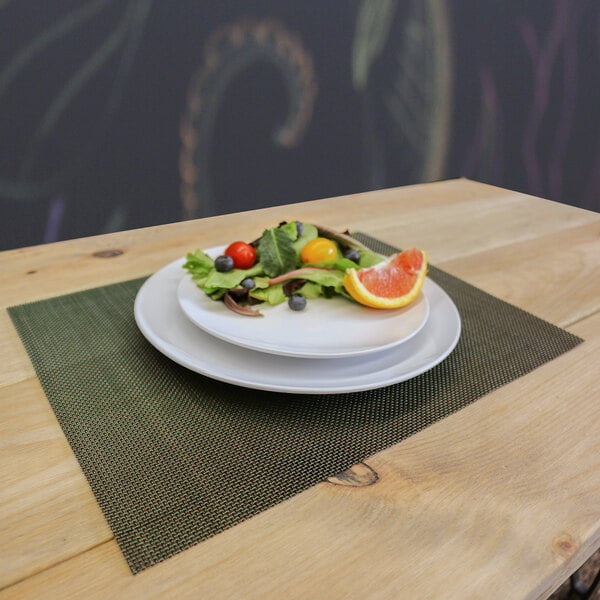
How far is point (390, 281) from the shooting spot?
0.75 m

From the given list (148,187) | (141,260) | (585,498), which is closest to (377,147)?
(148,187)

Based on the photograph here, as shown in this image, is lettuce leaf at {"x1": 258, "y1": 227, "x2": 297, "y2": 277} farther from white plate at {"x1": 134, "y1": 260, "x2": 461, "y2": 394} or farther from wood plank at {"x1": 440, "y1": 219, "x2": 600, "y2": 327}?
wood plank at {"x1": 440, "y1": 219, "x2": 600, "y2": 327}

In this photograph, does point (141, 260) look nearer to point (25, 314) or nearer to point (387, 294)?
point (25, 314)

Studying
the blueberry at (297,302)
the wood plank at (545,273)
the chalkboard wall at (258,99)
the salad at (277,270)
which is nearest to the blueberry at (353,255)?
the salad at (277,270)

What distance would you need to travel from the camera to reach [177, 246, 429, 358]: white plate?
0.64m

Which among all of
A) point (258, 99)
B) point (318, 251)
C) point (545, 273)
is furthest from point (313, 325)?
point (258, 99)

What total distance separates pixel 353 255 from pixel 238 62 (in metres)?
1.33

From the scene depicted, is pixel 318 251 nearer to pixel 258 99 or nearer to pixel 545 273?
pixel 545 273

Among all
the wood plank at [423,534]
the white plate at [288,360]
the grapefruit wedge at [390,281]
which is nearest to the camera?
the wood plank at [423,534]

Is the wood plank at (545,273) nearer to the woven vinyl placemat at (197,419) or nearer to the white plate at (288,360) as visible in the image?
the woven vinyl placemat at (197,419)

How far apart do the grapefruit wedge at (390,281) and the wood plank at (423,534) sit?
0.18m

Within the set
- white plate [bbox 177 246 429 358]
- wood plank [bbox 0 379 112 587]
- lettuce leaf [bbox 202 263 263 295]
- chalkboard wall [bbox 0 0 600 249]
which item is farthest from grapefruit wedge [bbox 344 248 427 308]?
chalkboard wall [bbox 0 0 600 249]

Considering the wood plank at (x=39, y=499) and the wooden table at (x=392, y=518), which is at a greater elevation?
the wooden table at (x=392, y=518)

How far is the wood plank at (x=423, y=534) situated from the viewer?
17.0 inches
